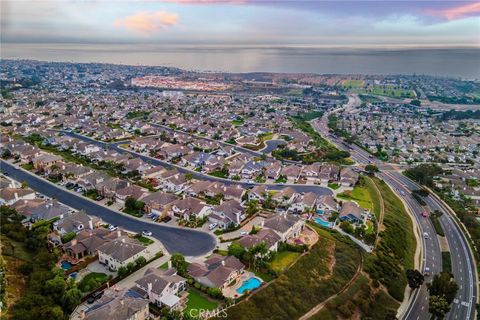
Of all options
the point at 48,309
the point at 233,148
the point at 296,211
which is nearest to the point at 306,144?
the point at 233,148

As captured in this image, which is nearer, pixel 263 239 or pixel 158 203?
pixel 263 239

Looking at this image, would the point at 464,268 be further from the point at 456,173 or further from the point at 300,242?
the point at 456,173

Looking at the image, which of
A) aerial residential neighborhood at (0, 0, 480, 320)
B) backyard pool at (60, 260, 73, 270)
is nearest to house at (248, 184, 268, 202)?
A: aerial residential neighborhood at (0, 0, 480, 320)

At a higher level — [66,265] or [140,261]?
[140,261]

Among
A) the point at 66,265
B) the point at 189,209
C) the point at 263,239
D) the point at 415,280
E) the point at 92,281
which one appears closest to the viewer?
the point at 92,281

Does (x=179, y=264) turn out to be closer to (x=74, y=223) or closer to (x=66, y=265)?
(x=66, y=265)

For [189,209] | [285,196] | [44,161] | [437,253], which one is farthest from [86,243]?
[437,253]
